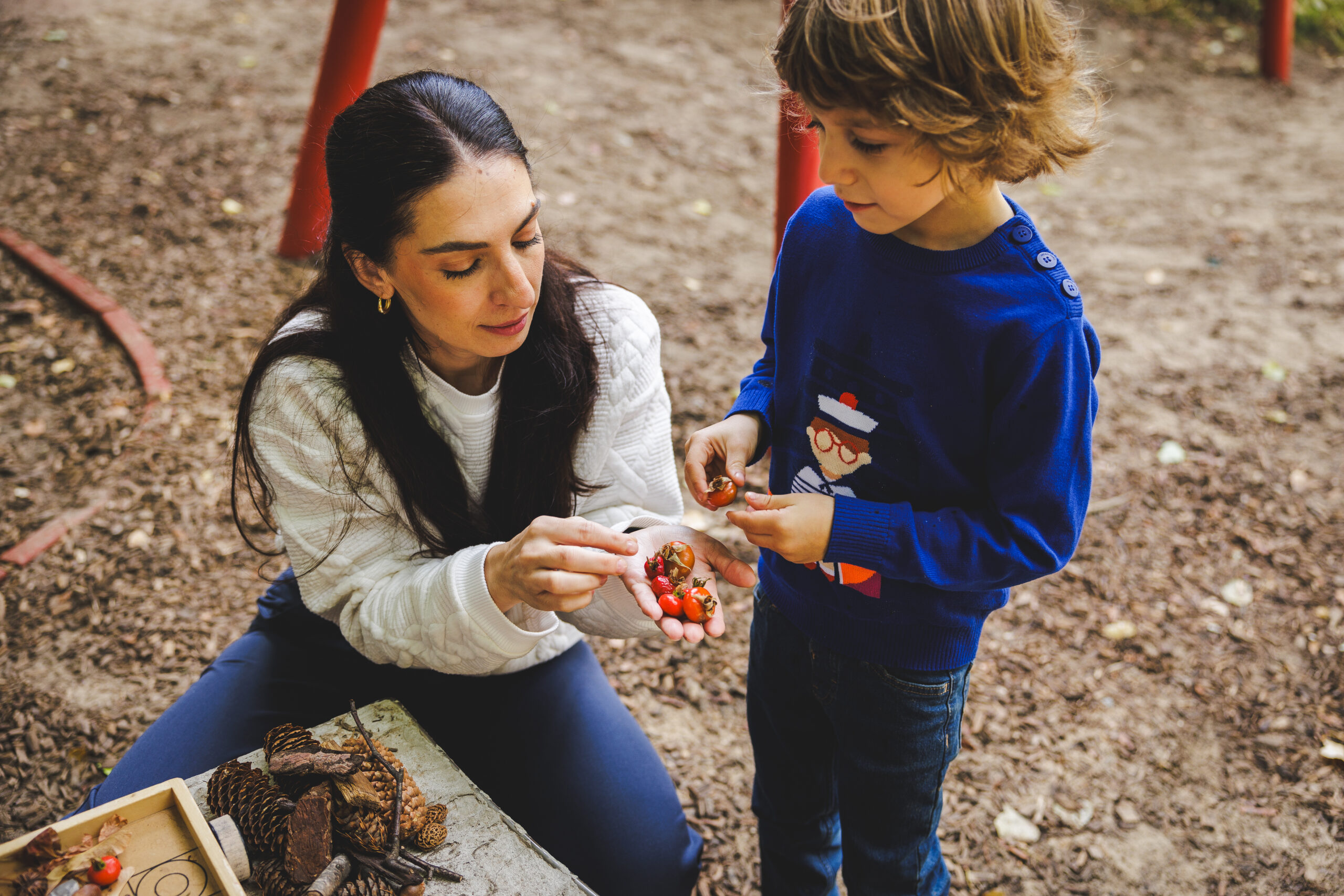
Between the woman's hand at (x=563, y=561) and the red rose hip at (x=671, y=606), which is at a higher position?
the woman's hand at (x=563, y=561)

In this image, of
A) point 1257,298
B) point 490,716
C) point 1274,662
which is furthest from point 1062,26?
point 1257,298

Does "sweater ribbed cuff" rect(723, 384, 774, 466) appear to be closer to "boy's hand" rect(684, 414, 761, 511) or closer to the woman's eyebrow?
"boy's hand" rect(684, 414, 761, 511)

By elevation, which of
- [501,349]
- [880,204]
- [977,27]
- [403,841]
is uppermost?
[977,27]

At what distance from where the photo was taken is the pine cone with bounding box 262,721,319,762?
177cm

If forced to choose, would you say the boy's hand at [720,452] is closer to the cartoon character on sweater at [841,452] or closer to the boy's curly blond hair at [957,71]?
the cartoon character on sweater at [841,452]

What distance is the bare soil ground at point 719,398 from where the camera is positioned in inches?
112

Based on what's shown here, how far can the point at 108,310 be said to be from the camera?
4.31 metres

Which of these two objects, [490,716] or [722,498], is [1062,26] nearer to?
[722,498]

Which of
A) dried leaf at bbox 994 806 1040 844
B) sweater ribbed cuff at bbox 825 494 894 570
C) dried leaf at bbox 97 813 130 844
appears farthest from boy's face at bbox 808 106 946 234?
dried leaf at bbox 994 806 1040 844

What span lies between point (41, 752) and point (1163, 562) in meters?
3.96

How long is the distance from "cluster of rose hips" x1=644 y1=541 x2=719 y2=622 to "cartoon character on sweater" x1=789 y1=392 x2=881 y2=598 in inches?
9.6

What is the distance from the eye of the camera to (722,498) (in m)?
1.84

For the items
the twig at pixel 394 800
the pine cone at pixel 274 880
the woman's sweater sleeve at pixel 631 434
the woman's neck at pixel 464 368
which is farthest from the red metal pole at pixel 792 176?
the pine cone at pixel 274 880

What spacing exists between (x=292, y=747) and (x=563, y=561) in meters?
0.64
